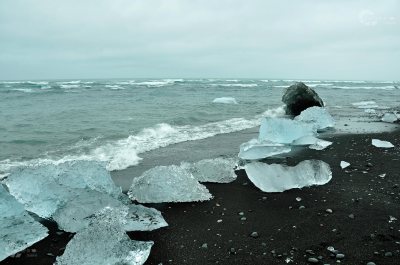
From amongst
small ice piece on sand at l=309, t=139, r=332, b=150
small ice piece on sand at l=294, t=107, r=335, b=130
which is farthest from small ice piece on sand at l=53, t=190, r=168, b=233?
small ice piece on sand at l=294, t=107, r=335, b=130

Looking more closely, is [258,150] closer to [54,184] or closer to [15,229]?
[54,184]

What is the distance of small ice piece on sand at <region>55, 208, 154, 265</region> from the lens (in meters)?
3.09

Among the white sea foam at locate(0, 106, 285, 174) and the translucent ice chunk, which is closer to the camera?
the translucent ice chunk

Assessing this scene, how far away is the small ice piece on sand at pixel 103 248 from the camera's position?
10.1 ft

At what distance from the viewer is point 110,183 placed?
4566mm

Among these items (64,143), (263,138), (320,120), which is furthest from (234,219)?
(320,120)

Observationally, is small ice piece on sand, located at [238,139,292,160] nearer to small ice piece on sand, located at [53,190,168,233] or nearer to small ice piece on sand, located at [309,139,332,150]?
small ice piece on sand, located at [309,139,332,150]

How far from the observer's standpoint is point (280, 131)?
25.4ft

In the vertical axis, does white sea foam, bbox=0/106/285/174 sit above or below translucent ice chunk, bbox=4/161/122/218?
below

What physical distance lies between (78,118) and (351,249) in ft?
38.9

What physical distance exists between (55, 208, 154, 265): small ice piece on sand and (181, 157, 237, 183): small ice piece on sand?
212cm

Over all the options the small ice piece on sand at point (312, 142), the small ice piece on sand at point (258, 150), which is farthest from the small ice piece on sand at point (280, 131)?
the small ice piece on sand at point (258, 150)

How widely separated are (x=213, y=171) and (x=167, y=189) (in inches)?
42.4

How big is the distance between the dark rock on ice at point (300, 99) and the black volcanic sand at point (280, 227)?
8551mm
